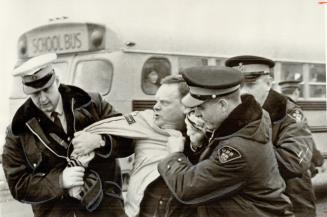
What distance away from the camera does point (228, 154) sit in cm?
182

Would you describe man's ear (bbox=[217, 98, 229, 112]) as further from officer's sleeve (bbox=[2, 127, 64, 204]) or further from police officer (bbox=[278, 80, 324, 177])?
officer's sleeve (bbox=[2, 127, 64, 204])

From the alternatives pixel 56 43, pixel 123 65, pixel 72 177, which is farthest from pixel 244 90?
pixel 56 43

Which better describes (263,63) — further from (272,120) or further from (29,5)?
(29,5)

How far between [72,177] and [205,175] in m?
0.74

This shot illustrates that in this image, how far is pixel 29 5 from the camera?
105 inches

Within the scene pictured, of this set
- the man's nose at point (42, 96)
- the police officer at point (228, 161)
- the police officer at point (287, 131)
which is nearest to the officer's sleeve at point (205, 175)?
the police officer at point (228, 161)

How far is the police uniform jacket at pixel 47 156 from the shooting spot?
2.29m

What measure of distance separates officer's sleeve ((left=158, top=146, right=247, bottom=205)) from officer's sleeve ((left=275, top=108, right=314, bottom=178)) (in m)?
0.38

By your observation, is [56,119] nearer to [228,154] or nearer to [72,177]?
[72,177]

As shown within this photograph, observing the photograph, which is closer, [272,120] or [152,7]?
[272,120]

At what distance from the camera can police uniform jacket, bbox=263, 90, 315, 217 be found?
218 centimetres

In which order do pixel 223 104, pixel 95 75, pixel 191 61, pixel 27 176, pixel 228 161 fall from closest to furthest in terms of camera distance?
pixel 228 161 < pixel 223 104 < pixel 27 176 < pixel 191 61 < pixel 95 75

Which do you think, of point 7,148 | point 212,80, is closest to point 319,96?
point 212,80

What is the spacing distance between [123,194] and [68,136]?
17.9 inches
